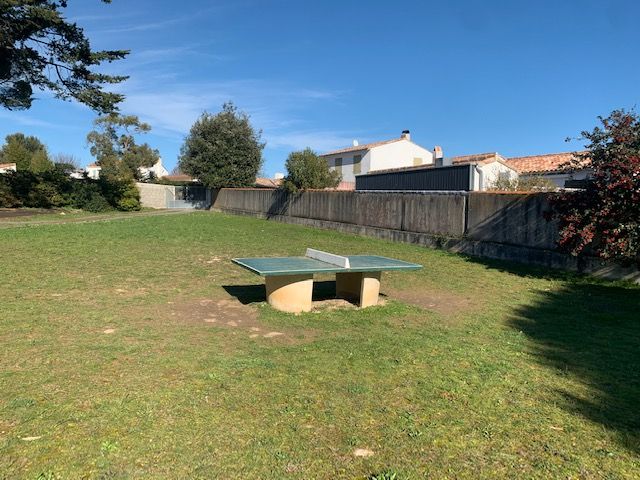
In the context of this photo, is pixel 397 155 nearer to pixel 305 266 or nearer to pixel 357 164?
pixel 357 164

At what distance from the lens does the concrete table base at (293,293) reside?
6.67 metres

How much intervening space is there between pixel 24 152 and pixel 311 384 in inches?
2427

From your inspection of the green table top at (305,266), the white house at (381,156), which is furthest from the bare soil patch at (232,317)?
the white house at (381,156)

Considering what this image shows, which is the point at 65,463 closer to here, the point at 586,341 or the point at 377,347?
the point at 377,347

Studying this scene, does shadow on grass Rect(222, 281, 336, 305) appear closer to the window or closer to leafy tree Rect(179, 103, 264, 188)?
leafy tree Rect(179, 103, 264, 188)

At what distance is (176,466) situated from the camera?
2729 mm

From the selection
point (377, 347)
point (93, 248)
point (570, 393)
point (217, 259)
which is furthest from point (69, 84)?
point (570, 393)

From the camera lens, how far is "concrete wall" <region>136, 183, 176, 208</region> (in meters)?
35.8

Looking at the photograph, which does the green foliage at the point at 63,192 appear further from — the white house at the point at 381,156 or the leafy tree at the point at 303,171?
the white house at the point at 381,156

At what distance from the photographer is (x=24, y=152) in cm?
5478

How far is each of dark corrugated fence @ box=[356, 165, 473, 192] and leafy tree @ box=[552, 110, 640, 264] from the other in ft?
32.6

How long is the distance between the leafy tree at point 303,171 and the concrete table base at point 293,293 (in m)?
17.3

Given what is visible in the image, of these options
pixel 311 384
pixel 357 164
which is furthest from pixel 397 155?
pixel 311 384

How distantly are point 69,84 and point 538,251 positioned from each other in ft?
74.4
